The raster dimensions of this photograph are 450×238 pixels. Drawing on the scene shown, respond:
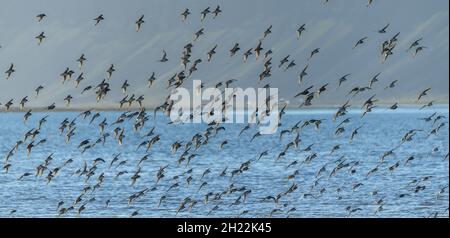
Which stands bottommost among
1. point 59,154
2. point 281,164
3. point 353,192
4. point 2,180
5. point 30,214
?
point 30,214

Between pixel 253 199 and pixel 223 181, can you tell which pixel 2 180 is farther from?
pixel 253 199

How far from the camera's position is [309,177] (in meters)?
106

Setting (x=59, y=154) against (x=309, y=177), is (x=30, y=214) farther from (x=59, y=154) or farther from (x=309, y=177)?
(x=59, y=154)

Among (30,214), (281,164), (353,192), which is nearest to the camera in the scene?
(30,214)

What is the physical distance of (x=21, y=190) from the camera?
90.4 m

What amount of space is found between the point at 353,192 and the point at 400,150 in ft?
268
